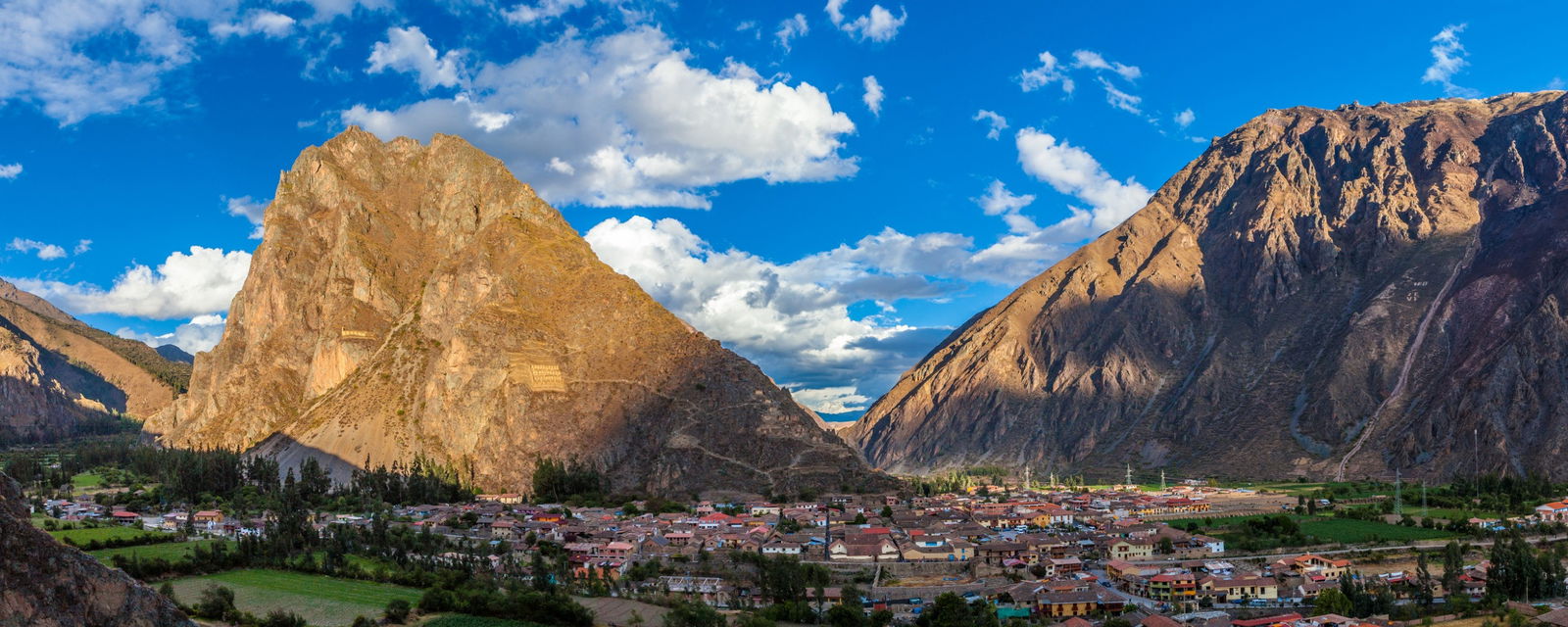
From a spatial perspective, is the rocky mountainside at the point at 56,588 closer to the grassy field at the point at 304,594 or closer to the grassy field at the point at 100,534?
the grassy field at the point at 304,594

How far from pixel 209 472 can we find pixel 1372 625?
13141cm

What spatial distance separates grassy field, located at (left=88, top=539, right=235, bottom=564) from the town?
0.42 m

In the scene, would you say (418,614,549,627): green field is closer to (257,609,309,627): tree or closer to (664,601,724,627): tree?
(257,609,309,627): tree

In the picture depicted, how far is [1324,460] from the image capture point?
18262cm

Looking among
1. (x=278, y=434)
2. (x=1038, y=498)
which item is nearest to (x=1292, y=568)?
(x=1038, y=498)

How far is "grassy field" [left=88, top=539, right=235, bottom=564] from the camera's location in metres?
83.9

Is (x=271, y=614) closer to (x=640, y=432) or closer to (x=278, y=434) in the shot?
(x=640, y=432)

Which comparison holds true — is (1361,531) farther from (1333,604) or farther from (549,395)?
(549,395)

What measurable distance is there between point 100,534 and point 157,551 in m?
11.0

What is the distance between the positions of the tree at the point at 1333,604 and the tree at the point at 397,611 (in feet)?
174

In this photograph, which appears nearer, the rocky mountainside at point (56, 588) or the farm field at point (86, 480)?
the rocky mountainside at point (56, 588)

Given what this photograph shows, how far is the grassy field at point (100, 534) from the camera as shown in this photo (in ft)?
304

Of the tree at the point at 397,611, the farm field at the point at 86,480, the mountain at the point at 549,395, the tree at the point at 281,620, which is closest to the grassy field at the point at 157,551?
the tree at the point at 281,620

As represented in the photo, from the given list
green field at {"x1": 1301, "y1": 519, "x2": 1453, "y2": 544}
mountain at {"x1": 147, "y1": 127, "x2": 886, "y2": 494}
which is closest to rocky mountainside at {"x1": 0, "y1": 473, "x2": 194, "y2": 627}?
green field at {"x1": 1301, "y1": 519, "x2": 1453, "y2": 544}
